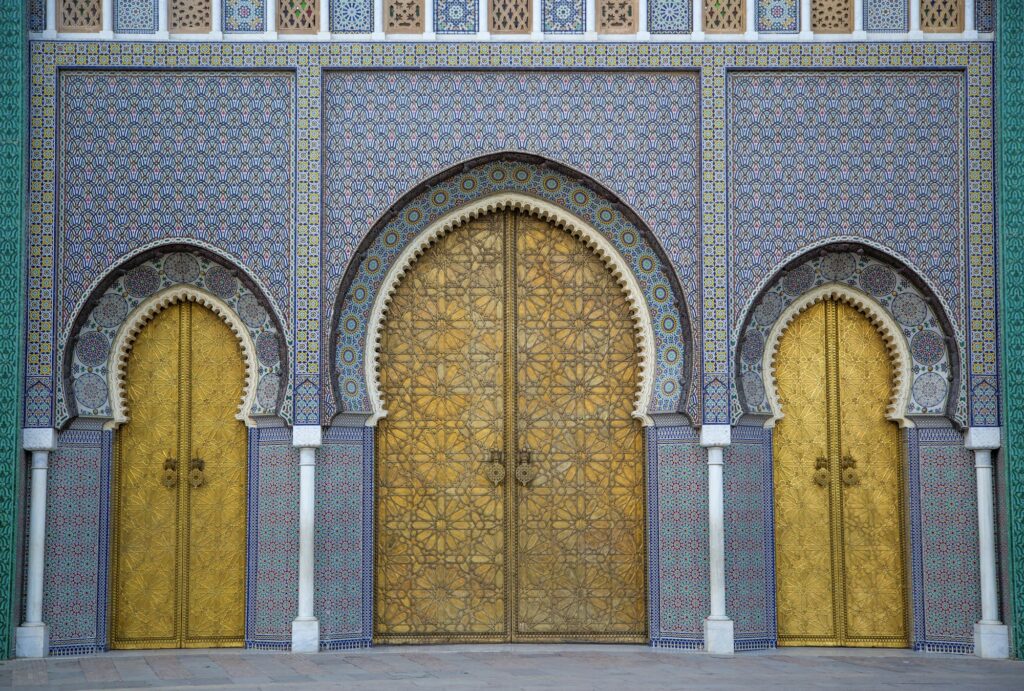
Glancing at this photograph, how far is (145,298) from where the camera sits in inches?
387

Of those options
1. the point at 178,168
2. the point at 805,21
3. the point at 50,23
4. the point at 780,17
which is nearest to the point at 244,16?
the point at 178,168

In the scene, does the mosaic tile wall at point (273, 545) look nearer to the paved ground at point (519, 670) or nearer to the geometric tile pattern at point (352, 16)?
the paved ground at point (519, 670)

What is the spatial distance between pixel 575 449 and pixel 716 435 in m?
1.04

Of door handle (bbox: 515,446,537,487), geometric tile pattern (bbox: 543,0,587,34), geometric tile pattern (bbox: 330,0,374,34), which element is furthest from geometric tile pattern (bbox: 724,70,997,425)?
geometric tile pattern (bbox: 330,0,374,34)

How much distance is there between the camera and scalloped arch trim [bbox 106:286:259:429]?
9734 millimetres

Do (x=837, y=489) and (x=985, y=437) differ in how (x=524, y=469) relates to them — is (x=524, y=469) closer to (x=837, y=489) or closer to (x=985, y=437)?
(x=837, y=489)

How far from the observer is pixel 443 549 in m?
9.90

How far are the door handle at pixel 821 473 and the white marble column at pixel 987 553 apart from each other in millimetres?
964

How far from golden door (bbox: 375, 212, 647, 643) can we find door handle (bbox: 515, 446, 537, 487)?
1cm

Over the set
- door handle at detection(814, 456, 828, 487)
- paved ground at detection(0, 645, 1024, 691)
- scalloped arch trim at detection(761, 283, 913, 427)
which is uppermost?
scalloped arch trim at detection(761, 283, 913, 427)

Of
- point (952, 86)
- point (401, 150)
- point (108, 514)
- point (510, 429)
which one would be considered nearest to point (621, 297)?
point (510, 429)

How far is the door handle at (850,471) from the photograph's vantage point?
995cm

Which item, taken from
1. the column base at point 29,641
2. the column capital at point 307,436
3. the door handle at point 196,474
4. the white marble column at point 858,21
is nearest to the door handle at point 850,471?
the white marble column at point 858,21

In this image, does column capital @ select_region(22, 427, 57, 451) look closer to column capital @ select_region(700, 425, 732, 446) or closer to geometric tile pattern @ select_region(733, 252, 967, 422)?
column capital @ select_region(700, 425, 732, 446)
